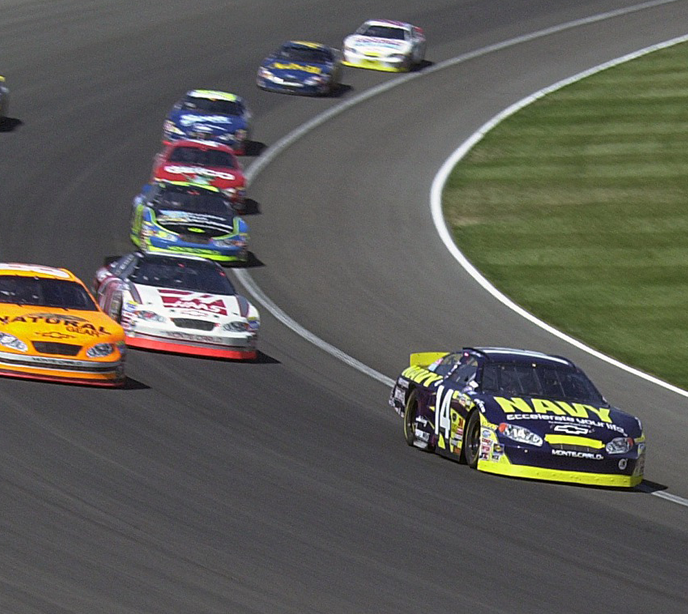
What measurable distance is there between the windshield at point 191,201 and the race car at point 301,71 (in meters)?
15.9

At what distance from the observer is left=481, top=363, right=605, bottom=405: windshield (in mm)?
17094

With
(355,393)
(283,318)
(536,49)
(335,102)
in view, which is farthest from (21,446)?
(536,49)

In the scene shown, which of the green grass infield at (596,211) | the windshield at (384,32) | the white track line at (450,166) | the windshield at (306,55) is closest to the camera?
the white track line at (450,166)

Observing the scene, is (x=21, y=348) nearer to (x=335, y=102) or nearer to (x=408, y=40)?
(x=335, y=102)

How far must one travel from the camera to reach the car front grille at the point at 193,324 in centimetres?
2150

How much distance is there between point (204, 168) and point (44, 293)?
13.6 m

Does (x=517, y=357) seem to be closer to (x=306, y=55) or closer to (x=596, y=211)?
(x=596, y=211)

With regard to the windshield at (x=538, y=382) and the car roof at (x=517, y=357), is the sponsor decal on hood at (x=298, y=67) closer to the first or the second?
the car roof at (x=517, y=357)

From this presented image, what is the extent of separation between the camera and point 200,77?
1836 inches

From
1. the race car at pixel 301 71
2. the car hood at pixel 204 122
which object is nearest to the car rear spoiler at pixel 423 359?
the car hood at pixel 204 122

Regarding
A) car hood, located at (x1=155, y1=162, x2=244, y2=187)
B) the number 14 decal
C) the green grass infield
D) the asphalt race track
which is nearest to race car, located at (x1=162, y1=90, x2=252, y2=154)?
the asphalt race track

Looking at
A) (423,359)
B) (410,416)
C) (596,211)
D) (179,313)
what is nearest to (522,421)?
(410,416)

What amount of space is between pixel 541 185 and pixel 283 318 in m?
12.0

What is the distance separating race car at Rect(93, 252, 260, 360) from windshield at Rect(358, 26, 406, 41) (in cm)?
2716
